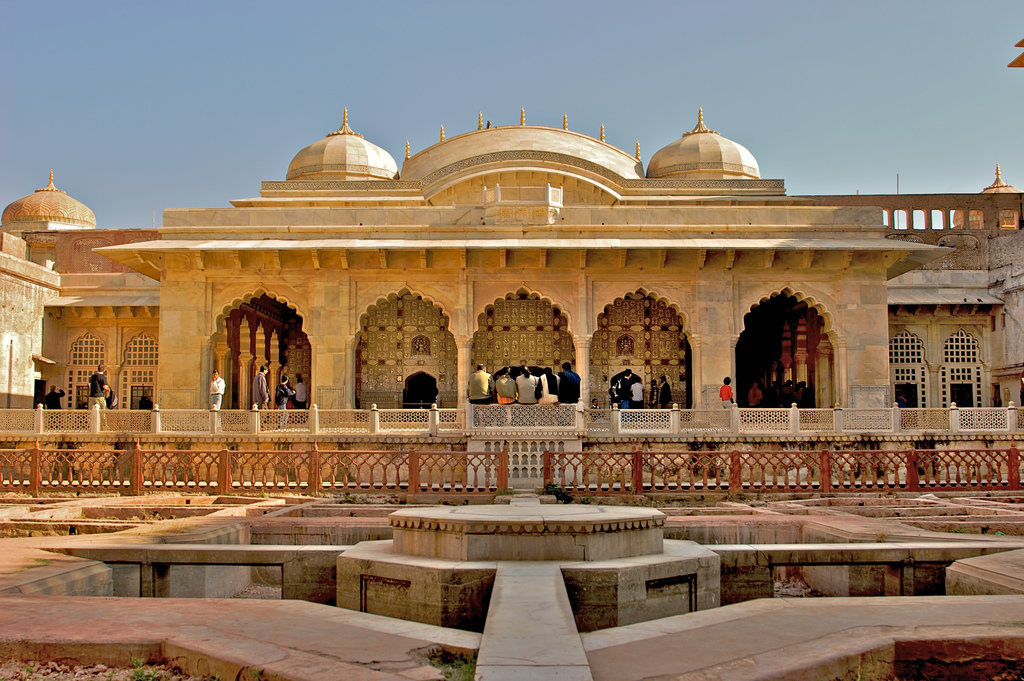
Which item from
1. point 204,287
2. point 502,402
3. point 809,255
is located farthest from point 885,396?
point 204,287

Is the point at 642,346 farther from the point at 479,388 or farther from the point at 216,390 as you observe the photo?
the point at 216,390

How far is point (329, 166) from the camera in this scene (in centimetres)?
2331

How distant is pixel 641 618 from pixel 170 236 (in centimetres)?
1441

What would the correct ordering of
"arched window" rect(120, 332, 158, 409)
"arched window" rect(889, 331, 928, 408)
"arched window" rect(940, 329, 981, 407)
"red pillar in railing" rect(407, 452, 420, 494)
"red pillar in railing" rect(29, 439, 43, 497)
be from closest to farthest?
"red pillar in railing" rect(407, 452, 420, 494)
"red pillar in railing" rect(29, 439, 43, 497)
"arched window" rect(889, 331, 928, 408)
"arched window" rect(940, 329, 981, 407)
"arched window" rect(120, 332, 158, 409)

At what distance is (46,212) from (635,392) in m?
23.3

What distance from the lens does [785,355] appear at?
20516 millimetres

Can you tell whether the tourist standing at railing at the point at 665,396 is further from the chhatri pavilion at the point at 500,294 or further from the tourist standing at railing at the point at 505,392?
the tourist standing at railing at the point at 505,392

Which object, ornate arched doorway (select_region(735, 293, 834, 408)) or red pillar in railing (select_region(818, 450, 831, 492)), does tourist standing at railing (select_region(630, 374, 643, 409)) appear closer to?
ornate arched doorway (select_region(735, 293, 834, 408))

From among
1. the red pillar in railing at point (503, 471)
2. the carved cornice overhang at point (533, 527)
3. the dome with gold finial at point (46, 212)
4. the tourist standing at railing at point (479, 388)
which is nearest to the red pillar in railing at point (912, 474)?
the red pillar in railing at point (503, 471)

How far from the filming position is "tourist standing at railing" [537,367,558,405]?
543 inches

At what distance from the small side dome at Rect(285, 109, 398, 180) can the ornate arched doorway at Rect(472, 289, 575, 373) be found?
244 inches

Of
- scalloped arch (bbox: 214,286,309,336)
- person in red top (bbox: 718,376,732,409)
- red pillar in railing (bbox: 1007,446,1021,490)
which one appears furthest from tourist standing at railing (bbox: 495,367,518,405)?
red pillar in railing (bbox: 1007,446,1021,490)

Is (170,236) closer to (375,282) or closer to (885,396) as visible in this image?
(375,282)

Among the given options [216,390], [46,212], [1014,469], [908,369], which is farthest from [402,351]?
[46,212]
